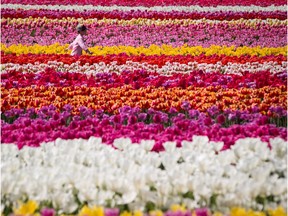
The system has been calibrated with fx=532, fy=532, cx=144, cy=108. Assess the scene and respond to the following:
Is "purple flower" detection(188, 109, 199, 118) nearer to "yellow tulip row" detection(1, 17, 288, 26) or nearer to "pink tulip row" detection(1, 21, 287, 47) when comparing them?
"pink tulip row" detection(1, 21, 287, 47)

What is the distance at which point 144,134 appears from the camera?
365 centimetres

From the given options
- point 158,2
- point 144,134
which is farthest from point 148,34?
point 144,134

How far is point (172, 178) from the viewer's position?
2.63 m

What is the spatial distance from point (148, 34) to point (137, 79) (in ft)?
20.3

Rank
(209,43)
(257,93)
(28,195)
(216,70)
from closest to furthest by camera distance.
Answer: (28,195), (257,93), (216,70), (209,43)

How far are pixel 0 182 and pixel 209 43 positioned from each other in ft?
32.0

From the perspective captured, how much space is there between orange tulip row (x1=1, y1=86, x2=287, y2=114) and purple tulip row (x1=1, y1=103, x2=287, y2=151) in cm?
20

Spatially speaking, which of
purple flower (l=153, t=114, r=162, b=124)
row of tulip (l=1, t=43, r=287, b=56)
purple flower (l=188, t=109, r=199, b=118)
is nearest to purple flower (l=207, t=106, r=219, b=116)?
purple flower (l=188, t=109, r=199, b=118)

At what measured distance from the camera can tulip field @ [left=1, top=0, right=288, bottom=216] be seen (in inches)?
99.3

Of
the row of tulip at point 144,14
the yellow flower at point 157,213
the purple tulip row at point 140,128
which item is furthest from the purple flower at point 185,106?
the row of tulip at point 144,14

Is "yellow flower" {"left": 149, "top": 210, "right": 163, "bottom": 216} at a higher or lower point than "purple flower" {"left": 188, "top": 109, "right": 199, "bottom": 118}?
higher

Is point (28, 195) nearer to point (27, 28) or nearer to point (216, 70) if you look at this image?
point (216, 70)

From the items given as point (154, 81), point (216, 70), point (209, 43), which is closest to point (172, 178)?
point (154, 81)

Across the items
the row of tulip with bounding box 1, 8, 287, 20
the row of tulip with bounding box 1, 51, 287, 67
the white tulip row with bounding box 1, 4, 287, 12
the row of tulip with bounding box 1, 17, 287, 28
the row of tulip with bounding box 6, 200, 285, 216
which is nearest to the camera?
the row of tulip with bounding box 6, 200, 285, 216
